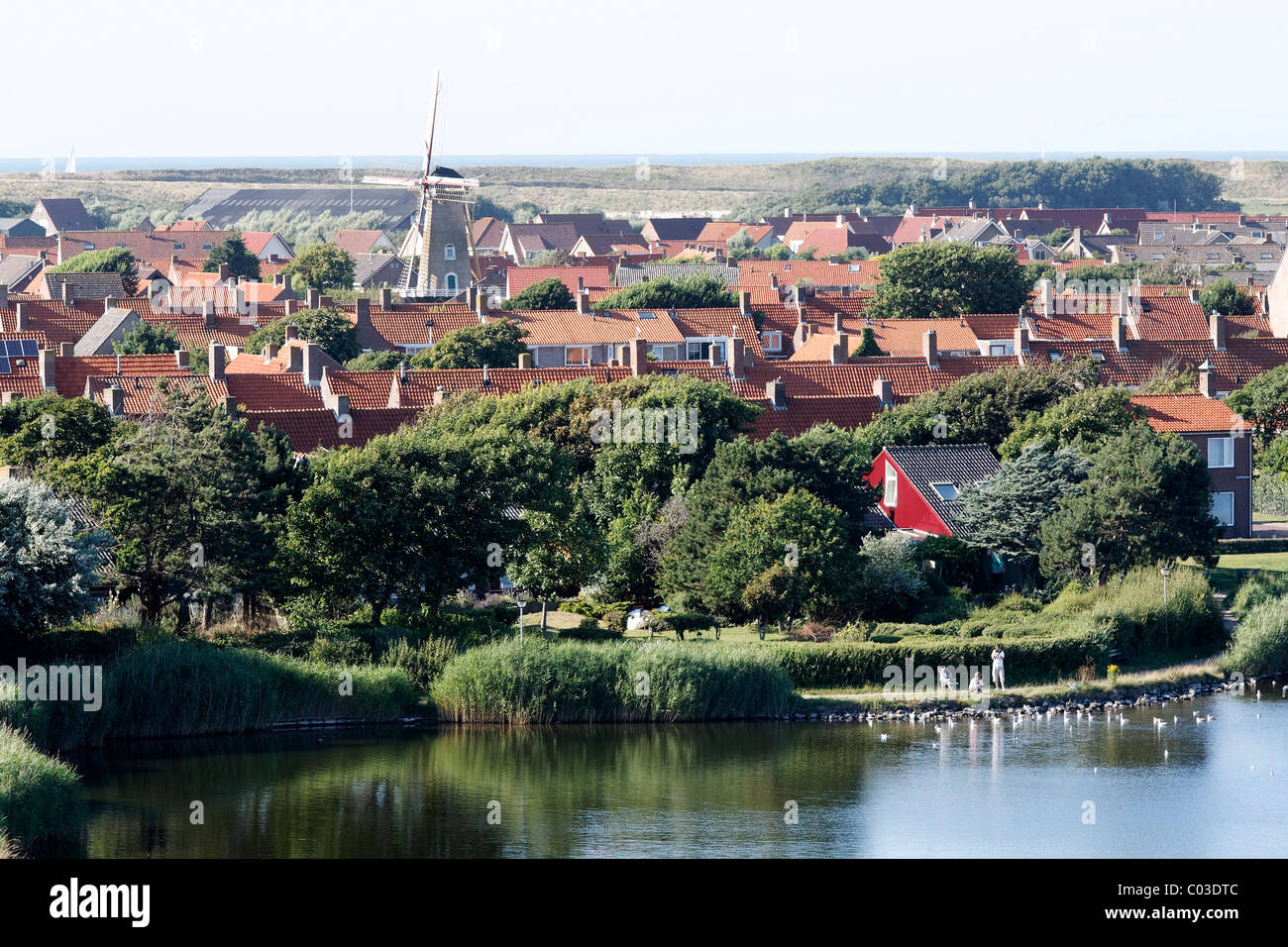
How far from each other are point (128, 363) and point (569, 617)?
1052 inches

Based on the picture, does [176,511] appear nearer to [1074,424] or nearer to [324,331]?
[1074,424]

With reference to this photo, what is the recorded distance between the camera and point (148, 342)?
242 ft

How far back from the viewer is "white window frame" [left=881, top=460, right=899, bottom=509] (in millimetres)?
47359

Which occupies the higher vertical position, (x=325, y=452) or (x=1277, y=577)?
(x=325, y=452)

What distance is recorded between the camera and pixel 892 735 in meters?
35.0

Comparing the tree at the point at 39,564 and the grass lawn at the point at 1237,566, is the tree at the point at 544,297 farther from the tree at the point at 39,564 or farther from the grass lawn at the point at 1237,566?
the tree at the point at 39,564

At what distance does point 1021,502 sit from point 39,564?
21298mm

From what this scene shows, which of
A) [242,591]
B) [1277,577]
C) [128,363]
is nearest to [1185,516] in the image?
[1277,577]

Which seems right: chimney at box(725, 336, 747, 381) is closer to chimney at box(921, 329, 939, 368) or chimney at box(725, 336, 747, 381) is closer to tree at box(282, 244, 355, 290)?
chimney at box(921, 329, 939, 368)

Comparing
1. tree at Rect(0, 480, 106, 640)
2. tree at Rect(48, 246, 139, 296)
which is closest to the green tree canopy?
tree at Rect(48, 246, 139, 296)

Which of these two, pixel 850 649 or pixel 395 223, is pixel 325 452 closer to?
pixel 850 649

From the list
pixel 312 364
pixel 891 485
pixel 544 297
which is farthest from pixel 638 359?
pixel 544 297

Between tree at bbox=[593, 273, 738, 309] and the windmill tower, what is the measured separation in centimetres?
1830
